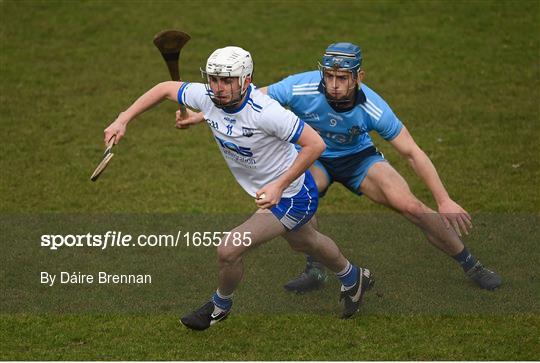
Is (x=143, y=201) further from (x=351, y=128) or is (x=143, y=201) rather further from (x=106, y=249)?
(x=351, y=128)

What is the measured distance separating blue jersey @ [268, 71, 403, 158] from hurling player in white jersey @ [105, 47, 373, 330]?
66cm

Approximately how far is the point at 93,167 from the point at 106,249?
2517mm

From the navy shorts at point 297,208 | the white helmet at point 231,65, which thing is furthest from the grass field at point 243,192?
the white helmet at point 231,65

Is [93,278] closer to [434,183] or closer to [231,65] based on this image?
[231,65]

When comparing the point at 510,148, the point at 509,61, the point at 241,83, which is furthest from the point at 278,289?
the point at 509,61

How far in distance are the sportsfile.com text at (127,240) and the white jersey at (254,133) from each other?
2363 millimetres

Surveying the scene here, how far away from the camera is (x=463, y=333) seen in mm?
8969

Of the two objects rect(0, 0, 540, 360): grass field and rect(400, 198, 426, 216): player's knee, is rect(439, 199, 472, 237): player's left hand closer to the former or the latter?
rect(400, 198, 426, 216): player's knee

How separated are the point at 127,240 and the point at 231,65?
3.54 m

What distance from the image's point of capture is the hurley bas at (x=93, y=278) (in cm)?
1021

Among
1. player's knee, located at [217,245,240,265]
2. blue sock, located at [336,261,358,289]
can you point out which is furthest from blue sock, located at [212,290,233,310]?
blue sock, located at [336,261,358,289]

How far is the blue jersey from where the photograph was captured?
9352 mm

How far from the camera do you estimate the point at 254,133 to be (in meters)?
8.56

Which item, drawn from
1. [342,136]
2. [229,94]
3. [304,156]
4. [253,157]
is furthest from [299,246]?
[229,94]
